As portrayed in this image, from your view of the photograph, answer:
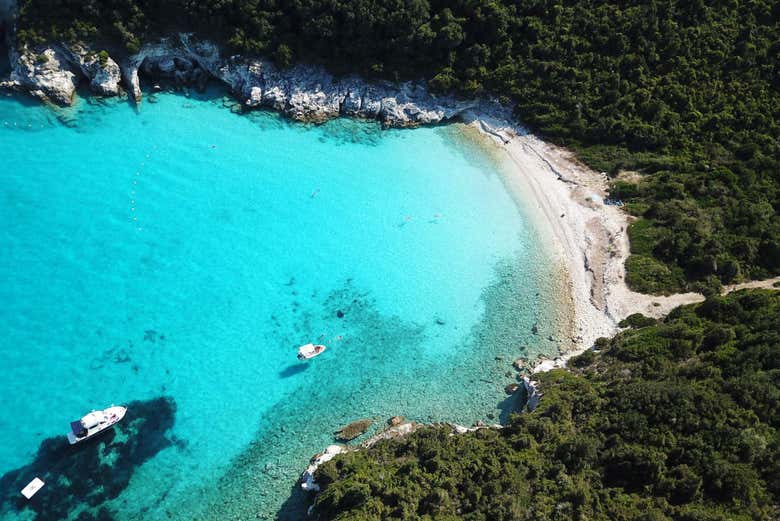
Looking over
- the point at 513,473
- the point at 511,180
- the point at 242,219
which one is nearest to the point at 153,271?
the point at 242,219

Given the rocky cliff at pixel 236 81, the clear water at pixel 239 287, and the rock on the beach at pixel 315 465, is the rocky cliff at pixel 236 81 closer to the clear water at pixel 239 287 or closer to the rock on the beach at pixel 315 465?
the clear water at pixel 239 287

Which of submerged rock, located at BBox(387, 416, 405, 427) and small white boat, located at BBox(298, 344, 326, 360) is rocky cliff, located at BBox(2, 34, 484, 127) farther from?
submerged rock, located at BBox(387, 416, 405, 427)

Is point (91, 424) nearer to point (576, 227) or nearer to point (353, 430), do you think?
point (353, 430)

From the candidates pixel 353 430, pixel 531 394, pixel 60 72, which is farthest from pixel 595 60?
pixel 60 72

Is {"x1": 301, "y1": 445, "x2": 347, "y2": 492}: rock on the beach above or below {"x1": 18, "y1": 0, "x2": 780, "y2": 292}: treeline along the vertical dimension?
below

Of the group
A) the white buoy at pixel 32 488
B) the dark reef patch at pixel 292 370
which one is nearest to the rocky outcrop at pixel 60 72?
the dark reef patch at pixel 292 370

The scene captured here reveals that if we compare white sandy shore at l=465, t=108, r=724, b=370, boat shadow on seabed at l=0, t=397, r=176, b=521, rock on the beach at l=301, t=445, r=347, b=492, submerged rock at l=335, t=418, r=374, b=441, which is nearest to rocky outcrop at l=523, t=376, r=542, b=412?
white sandy shore at l=465, t=108, r=724, b=370
